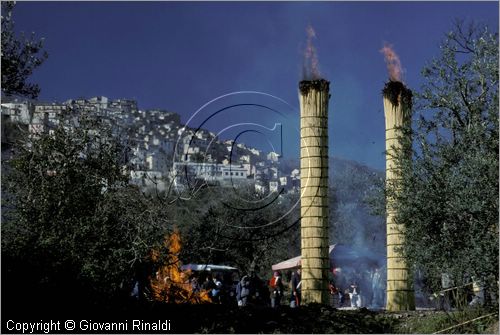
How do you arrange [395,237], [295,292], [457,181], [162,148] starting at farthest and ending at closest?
[162,148] < [295,292] < [395,237] < [457,181]

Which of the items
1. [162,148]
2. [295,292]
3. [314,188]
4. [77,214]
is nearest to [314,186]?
[314,188]

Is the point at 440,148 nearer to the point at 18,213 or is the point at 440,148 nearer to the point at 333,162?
the point at 18,213

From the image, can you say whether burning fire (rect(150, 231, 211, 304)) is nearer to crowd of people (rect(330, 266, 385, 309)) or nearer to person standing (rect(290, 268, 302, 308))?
person standing (rect(290, 268, 302, 308))

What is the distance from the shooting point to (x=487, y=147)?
17.0 meters

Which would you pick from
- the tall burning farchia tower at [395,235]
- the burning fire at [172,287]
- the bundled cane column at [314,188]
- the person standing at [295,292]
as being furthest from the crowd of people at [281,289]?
the tall burning farchia tower at [395,235]

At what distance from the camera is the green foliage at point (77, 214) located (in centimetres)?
Answer: 1847

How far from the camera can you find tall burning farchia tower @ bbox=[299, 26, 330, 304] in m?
24.4

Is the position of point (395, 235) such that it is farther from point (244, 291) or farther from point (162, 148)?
point (162, 148)

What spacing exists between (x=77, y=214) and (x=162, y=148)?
20.4 meters

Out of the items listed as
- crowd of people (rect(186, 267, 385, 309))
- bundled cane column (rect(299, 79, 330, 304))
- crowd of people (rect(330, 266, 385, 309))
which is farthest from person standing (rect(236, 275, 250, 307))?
crowd of people (rect(330, 266, 385, 309))

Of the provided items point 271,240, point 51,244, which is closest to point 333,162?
point 271,240

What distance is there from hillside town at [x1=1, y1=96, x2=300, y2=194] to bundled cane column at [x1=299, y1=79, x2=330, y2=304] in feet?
4.83

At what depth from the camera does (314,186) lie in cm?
2469

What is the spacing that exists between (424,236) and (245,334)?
14.7ft
